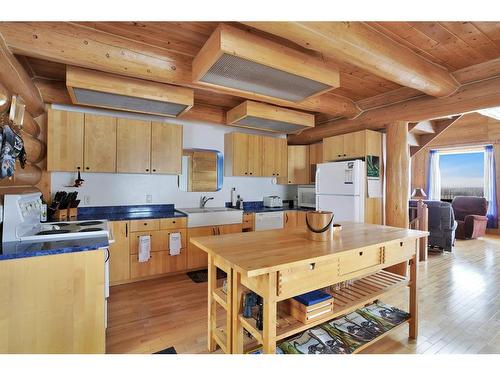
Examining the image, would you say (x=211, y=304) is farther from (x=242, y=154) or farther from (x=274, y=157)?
(x=274, y=157)

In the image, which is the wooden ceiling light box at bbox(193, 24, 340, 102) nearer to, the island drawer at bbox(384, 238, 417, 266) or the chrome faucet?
the island drawer at bbox(384, 238, 417, 266)

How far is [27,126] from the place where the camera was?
95.2 inches

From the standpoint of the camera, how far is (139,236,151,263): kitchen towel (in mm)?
3144

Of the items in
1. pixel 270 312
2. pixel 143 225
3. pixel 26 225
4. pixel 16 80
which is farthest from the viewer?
pixel 143 225

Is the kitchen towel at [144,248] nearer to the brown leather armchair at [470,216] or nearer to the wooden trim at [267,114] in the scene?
the wooden trim at [267,114]

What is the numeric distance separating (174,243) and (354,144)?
3.02 meters

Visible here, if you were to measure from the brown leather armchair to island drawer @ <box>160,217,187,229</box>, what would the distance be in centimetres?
657

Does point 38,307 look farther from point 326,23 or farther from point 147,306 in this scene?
point 326,23

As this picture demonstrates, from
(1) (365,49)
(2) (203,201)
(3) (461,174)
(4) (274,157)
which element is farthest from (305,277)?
(3) (461,174)

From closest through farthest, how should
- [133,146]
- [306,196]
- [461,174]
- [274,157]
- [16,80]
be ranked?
[16,80]
[133,146]
[274,157]
[306,196]
[461,174]

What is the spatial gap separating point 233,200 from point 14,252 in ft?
10.5

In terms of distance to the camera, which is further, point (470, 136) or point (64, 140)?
point (470, 136)

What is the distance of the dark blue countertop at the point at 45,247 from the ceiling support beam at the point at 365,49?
1809mm
